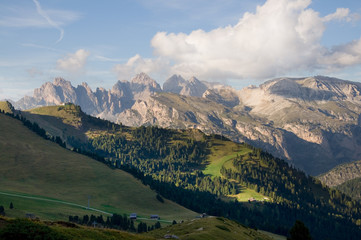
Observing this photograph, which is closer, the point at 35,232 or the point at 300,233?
the point at 35,232

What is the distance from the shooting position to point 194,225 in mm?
95750

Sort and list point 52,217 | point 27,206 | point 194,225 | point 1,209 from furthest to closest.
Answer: point 27,206
point 52,217
point 1,209
point 194,225

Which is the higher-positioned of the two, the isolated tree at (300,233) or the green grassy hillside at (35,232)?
the isolated tree at (300,233)

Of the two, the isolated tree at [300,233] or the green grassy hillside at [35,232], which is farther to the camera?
the isolated tree at [300,233]

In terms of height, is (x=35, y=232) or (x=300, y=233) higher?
(x=300, y=233)

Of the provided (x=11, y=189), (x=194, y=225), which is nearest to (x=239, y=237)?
(x=194, y=225)

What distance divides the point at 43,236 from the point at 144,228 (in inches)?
4567

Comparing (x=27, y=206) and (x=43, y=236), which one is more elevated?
(x=43, y=236)

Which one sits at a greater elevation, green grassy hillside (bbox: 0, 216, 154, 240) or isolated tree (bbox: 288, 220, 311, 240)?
isolated tree (bbox: 288, 220, 311, 240)

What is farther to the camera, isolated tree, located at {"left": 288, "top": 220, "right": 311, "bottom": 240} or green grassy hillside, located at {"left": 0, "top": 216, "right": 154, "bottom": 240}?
isolated tree, located at {"left": 288, "top": 220, "right": 311, "bottom": 240}

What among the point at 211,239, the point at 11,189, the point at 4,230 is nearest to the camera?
the point at 4,230

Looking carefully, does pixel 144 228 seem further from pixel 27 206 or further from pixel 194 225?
pixel 194 225

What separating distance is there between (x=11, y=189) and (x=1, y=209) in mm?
87288

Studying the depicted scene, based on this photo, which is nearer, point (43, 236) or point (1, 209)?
point (43, 236)
